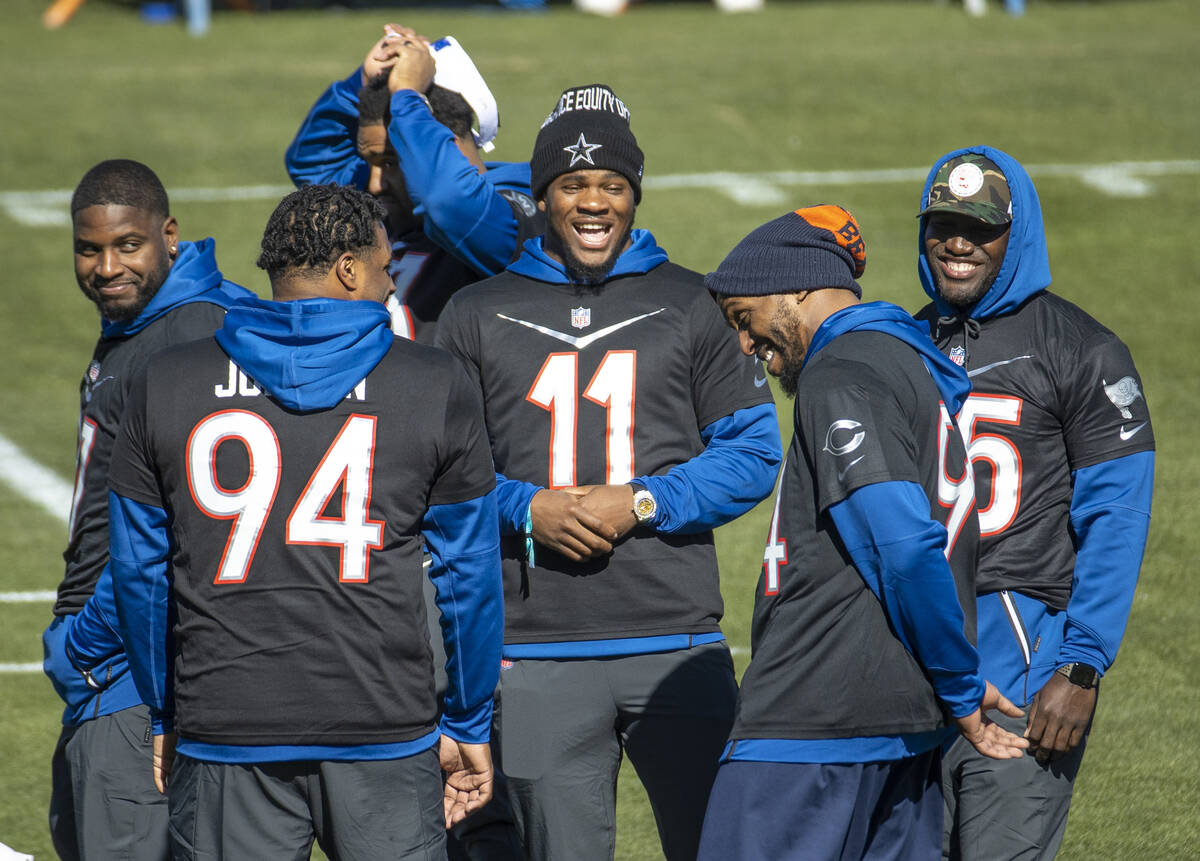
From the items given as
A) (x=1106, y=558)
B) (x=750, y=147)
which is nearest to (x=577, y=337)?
(x=1106, y=558)

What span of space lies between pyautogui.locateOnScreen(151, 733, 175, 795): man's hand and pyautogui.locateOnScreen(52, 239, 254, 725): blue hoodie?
13.6 inches

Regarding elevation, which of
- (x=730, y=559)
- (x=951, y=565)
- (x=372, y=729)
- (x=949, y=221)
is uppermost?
(x=949, y=221)

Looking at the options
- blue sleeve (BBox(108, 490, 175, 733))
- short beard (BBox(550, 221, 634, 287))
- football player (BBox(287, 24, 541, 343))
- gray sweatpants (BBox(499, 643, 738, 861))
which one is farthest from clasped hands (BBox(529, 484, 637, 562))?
blue sleeve (BBox(108, 490, 175, 733))

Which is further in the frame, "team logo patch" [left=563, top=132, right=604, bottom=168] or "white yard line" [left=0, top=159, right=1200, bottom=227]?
"white yard line" [left=0, top=159, right=1200, bottom=227]

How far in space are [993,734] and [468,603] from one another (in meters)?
1.38

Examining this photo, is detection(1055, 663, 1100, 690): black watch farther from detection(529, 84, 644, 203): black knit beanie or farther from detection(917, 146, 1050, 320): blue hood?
detection(529, 84, 644, 203): black knit beanie

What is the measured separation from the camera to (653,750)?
473 cm

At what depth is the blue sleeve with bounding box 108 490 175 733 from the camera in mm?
3896

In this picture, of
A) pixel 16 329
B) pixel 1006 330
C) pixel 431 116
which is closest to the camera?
pixel 1006 330

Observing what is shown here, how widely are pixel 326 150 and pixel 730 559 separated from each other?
3.79 metres

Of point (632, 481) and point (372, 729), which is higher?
point (632, 481)

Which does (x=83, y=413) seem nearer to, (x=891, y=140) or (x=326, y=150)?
(x=326, y=150)

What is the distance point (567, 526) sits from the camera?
462cm

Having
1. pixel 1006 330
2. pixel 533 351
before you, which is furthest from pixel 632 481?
pixel 1006 330
